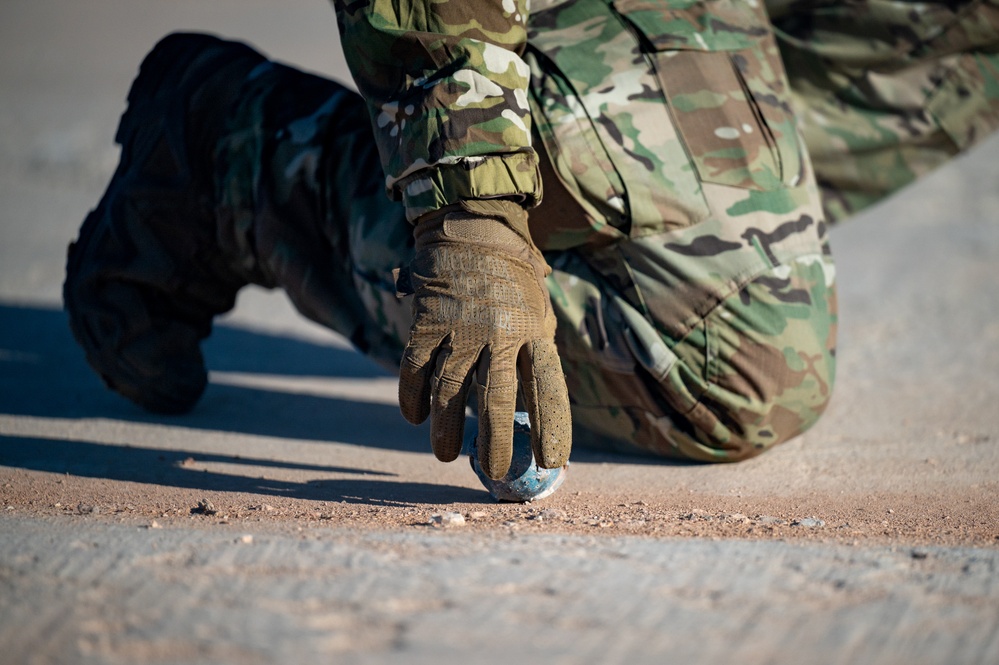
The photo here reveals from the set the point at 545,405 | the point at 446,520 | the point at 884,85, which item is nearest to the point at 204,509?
the point at 446,520

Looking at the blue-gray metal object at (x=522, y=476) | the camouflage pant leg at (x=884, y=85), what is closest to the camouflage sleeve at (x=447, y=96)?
the blue-gray metal object at (x=522, y=476)

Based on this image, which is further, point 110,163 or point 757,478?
point 110,163

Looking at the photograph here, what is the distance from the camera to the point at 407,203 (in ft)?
4.52

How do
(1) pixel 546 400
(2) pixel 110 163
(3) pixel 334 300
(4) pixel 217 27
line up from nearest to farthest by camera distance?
(1) pixel 546 400 < (3) pixel 334 300 < (2) pixel 110 163 < (4) pixel 217 27

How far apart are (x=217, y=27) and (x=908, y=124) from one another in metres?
7.46

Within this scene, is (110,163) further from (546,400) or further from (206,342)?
(546,400)

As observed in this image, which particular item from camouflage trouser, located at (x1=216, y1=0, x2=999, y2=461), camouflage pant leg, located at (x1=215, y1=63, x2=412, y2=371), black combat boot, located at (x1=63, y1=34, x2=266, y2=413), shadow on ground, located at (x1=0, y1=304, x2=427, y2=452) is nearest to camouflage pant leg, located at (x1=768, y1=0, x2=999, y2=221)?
camouflage trouser, located at (x1=216, y1=0, x2=999, y2=461)

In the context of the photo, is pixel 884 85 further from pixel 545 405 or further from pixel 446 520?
pixel 446 520

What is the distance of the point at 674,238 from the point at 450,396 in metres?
0.52

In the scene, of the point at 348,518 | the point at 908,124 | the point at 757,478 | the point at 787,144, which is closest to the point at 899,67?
the point at 908,124

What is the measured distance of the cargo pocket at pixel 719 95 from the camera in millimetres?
1646

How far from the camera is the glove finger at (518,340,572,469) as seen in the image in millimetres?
1277

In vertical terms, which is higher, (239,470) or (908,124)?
(908,124)

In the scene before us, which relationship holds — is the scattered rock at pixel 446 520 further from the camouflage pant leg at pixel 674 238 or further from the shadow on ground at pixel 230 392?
the shadow on ground at pixel 230 392
